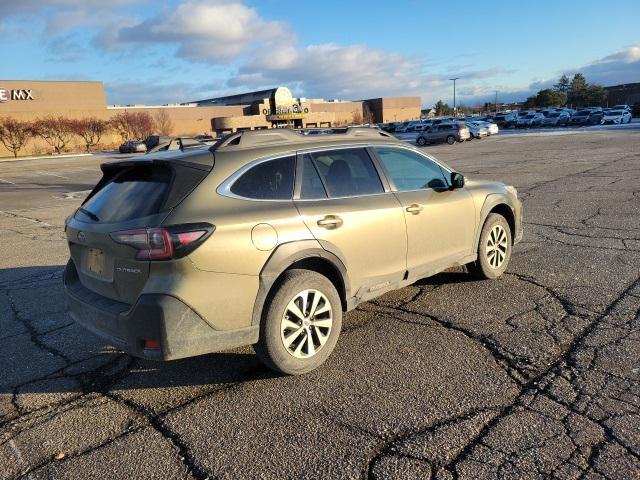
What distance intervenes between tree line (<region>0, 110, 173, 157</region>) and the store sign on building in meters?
3.37

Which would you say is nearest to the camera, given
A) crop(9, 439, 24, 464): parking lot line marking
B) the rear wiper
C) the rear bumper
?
crop(9, 439, 24, 464): parking lot line marking

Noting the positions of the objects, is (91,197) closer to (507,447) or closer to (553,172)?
(507,447)

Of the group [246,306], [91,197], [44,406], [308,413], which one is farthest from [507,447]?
[91,197]

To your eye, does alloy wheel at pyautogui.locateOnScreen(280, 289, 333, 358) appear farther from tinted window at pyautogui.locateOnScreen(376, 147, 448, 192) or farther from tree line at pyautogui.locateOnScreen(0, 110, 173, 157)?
tree line at pyautogui.locateOnScreen(0, 110, 173, 157)

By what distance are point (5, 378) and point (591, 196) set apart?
10.7 metres

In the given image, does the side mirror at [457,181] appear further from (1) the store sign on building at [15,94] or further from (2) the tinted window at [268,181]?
(1) the store sign on building at [15,94]

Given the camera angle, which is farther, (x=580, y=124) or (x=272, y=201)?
(x=580, y=124)

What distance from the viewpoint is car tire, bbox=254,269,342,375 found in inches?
139

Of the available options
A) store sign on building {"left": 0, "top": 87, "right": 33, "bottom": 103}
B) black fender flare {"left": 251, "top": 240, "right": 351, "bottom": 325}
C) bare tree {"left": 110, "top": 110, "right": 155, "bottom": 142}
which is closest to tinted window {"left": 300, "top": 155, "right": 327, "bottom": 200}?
black fender flare {"left": 251, "top": 240, "right": 351, "bottom": 325}

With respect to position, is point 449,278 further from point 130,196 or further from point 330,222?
point 130,196

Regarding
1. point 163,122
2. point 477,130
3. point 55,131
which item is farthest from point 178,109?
point 477,130

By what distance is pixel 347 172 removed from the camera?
430 cm

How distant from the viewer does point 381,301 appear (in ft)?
17.0

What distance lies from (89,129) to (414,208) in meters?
75.8
